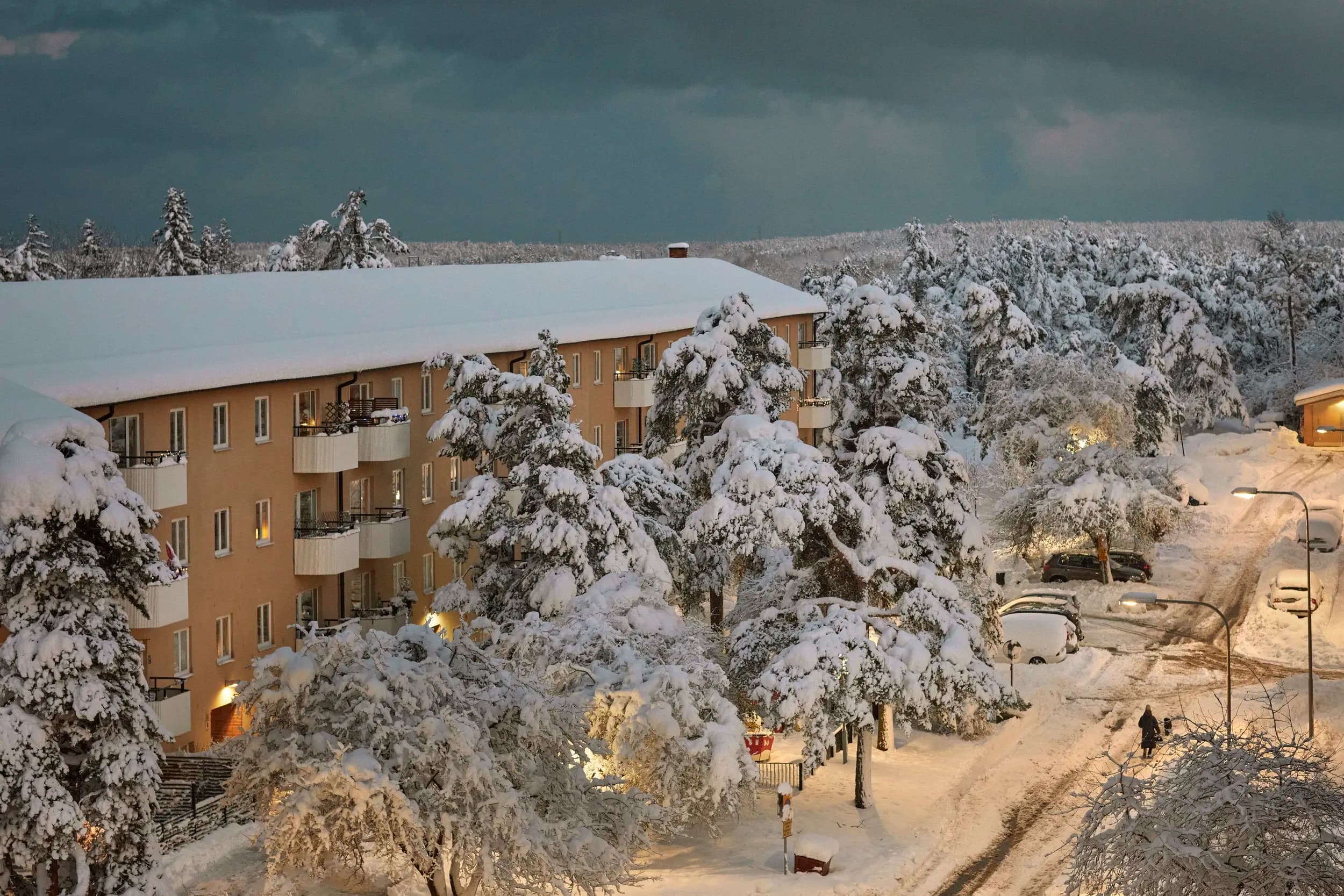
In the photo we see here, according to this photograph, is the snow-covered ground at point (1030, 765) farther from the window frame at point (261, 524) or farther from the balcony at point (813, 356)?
the balcony at point (813, 356)

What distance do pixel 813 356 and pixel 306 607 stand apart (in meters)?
37.3

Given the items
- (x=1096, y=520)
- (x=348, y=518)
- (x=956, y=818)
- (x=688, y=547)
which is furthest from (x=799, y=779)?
(x=1096, y=520)

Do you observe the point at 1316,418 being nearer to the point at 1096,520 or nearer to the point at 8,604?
the point at 1096,520

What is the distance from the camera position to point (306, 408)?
41.4m

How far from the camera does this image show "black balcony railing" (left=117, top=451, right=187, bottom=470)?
1353 inches

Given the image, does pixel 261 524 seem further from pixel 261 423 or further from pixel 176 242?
pixel 176 242

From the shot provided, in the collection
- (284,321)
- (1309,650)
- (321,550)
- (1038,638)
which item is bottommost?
(1038,638)

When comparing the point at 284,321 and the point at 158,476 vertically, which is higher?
the point at 284,321

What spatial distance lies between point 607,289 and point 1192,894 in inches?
1755

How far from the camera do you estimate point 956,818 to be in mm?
37406

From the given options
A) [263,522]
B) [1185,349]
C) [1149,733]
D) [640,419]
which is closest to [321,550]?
[263,522]

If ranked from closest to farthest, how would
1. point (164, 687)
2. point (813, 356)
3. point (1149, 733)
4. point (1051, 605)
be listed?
1. point (164, 687)
2. point (1149, 733)
3. point (1051, 605)
4. point (813, 356)

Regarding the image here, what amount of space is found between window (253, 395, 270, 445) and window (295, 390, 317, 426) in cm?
113

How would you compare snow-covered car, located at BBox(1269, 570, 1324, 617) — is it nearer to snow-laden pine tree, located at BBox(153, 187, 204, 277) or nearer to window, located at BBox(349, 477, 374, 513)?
window, located at BBox(349, 477, 374, 513)
